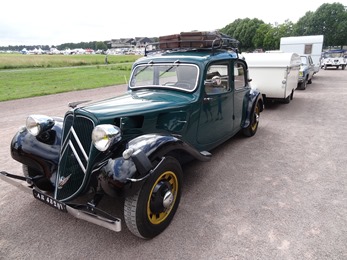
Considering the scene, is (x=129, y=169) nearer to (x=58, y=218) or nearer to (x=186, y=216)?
(x=186, y=216)

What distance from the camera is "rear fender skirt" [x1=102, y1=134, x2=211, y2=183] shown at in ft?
7.58

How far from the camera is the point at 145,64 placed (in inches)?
167

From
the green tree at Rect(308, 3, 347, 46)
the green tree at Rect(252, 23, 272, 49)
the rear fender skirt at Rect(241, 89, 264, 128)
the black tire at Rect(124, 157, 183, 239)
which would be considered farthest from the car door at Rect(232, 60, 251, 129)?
the green tree at Rect(252, 23, 272, 49)

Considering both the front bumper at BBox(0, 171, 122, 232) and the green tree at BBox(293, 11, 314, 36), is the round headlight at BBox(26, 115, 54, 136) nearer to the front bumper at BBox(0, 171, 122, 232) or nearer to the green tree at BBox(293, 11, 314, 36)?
the front bumper at BBox(0, 171, 122, 232)

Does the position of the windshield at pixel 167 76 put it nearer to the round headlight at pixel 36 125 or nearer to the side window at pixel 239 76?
the side window at pixel 239 76

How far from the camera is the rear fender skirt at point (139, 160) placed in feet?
7.58

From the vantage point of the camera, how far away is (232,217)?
9.63ft

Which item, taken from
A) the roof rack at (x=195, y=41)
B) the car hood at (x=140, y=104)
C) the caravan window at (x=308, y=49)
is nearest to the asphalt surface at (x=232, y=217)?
the car hood at (x=140, y=104)

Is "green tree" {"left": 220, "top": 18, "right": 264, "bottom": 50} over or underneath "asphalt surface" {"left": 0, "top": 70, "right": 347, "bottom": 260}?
over

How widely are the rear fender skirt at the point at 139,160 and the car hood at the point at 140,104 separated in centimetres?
41

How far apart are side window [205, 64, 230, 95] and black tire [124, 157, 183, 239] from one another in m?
1.48

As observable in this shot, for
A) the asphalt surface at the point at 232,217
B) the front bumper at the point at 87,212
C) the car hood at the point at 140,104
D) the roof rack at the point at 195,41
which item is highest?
the roof rack at the point at 195,41

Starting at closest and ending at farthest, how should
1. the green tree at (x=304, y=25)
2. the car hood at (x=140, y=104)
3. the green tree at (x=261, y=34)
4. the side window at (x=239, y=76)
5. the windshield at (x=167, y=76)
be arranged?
the car hood at (x=140, y=104)
the windshield at (x=167, y=76)
the side window at (x=239, y=76)
the green tree at (x=304, y=25)
the green tree at (x=261, y=34)

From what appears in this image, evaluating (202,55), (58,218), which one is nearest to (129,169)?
(58,218)
